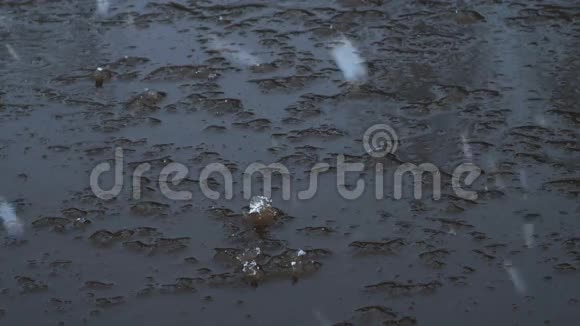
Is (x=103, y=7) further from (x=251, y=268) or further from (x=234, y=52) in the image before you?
(x=251, y=268)

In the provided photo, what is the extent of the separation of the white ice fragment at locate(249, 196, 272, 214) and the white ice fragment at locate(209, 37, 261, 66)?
5.54 feet

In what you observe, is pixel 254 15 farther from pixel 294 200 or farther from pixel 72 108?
pixel 294 200

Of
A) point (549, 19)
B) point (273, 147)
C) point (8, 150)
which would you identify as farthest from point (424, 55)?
point (8, 150)

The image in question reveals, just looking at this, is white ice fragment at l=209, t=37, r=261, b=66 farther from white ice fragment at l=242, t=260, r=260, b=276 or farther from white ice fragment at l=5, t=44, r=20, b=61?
white ice fragment at l=242, t=260, r=260, b=276

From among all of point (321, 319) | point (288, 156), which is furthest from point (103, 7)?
point (321, 319)

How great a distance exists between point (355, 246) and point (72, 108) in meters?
2.40

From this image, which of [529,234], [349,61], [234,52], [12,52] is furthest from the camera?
[12,52]

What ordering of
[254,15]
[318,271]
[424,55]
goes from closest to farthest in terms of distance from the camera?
1. [318,271]
2. [424,55]
3. [254,15]

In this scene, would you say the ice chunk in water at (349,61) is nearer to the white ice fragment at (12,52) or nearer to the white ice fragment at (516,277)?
the white ice fragment at (516,277)

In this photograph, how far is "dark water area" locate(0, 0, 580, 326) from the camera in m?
4.50

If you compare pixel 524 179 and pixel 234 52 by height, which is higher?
pixel 234 52

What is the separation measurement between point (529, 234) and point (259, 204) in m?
1.44

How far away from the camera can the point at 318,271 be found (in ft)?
15.2

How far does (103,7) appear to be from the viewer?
758cm
